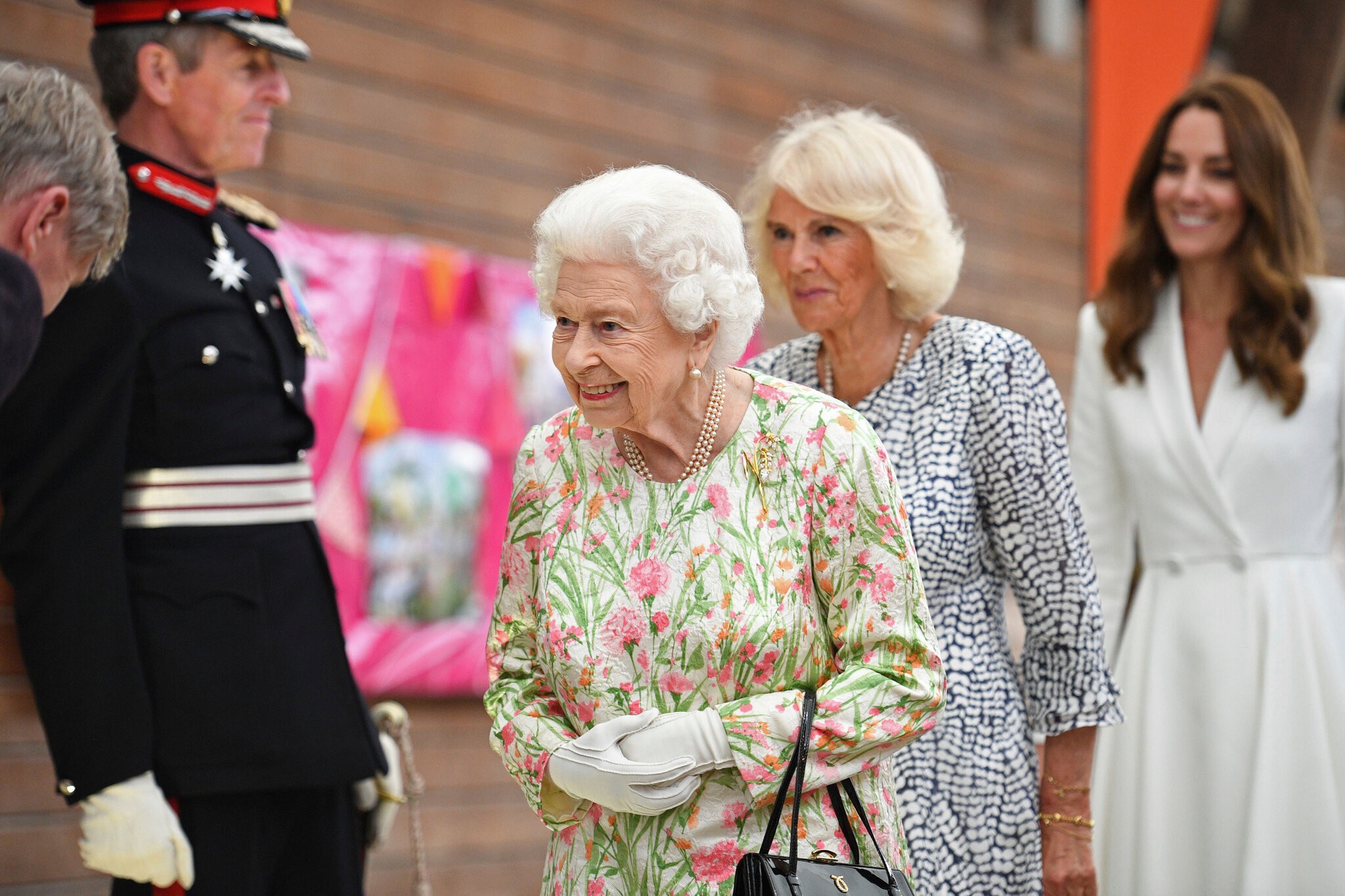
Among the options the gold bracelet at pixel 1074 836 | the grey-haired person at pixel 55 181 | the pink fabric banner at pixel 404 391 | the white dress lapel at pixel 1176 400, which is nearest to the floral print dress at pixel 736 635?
the gold bracelet at pixel 1074 836

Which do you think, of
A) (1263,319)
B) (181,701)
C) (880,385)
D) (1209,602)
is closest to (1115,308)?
(1263,319)

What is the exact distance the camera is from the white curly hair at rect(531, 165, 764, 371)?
166 centimetres

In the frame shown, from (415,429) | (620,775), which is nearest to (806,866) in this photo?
(620,775)

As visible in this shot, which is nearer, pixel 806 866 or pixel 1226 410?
pixel 806 866

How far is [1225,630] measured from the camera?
104 inches

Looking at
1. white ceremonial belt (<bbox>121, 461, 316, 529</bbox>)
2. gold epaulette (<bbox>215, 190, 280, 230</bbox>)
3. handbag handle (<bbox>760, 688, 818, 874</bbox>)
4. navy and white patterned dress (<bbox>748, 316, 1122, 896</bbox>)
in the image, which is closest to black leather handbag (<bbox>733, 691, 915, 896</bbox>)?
handbag handle (<bbox>760, 688, 818, 874</bbox>)

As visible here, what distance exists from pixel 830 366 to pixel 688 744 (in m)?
0.91

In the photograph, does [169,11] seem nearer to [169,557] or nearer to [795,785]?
[169,557]

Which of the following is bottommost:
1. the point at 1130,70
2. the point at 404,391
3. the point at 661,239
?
the point at 404,391

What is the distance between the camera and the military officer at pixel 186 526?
1970 mm

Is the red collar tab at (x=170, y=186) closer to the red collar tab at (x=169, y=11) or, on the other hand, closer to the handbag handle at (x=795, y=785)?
the red collar tab at (x=169, y=11)

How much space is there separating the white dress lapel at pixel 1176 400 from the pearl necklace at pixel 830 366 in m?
0.74

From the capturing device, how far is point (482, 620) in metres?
4.21

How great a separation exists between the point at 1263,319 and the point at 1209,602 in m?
0.55
